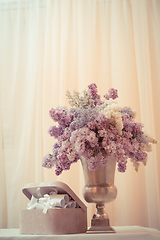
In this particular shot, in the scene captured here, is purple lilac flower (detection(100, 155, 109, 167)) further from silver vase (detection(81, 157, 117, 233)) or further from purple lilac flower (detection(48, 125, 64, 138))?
purple lilac flower (detection(48, 125, 64, 138))

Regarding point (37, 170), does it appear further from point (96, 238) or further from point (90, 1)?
point (90, 1)

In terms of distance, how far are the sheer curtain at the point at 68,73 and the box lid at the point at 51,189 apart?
774 millimetres

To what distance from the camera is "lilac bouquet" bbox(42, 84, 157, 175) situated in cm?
88

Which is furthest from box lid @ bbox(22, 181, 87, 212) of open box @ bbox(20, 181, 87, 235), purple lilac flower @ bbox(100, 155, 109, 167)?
purple lilac flower @ bbox(100, 155, 109, 167)

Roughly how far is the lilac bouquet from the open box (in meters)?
0.09

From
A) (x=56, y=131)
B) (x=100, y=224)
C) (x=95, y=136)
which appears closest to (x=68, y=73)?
(x=56, y=131)

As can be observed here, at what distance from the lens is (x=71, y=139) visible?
0.89 meters

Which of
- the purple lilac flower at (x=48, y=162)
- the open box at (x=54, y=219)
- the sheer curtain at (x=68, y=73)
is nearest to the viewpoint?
the open box at (x=54, y=219)

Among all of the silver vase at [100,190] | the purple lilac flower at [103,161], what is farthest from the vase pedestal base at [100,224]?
the purple lilac flower at [103,161]

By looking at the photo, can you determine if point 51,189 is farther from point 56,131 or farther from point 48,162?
point 56,131

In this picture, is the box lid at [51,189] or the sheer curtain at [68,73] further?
the sheer curtain at [68,73]

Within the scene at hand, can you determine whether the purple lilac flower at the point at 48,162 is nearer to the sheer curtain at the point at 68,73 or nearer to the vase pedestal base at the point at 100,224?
the vase pedestal base at the point at 100,224

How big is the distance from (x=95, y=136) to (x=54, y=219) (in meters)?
0.32

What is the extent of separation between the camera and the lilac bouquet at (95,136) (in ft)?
2.90
